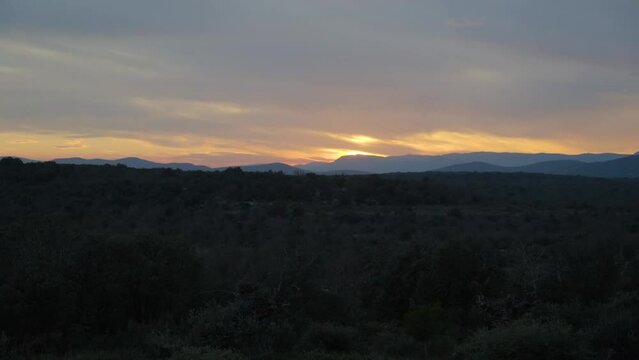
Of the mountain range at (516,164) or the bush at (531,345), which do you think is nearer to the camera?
the bush at (531,345)

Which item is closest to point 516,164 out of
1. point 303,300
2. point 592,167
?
point 592,167

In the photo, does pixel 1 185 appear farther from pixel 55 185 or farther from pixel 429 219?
pixel 429 219

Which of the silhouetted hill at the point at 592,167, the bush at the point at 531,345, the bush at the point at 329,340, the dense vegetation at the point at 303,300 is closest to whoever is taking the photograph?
the bush at the point at 531,345

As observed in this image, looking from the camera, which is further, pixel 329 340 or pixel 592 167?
pixel 592 167

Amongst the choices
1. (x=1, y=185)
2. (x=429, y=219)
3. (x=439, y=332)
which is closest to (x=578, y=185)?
(x=429, y=219)

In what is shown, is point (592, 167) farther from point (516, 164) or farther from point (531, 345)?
point (531, 345)

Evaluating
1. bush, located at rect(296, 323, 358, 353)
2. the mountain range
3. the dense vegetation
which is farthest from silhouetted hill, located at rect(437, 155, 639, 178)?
bush, located at rect(296, 323, 358, 353)

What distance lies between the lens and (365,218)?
34.0 metres

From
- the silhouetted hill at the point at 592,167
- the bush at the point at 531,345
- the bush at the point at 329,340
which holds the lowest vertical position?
the bush at the point at 329,340

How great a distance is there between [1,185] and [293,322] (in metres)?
34.4

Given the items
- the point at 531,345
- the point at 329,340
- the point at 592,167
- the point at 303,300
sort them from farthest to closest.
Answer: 1. the point at 592,167
2. the point at 303,300
3. the point at 329,340
4. the point at 531,345

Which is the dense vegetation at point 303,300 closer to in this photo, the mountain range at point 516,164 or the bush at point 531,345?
the bush at point 531,345

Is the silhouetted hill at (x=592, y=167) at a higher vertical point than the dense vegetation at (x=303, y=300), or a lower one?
higher

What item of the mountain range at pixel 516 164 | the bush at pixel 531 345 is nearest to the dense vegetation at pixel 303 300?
the bush at pixel 531 345
